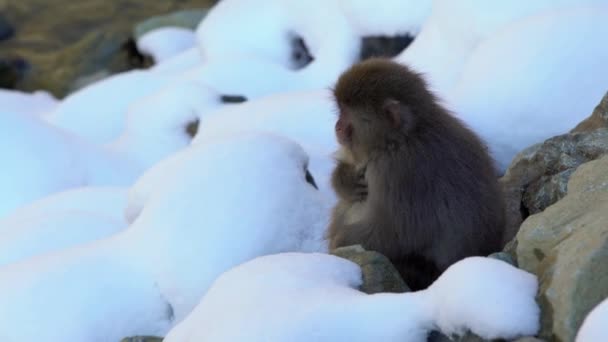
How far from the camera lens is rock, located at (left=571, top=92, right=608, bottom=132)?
3223mm

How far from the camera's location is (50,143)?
5270 mm

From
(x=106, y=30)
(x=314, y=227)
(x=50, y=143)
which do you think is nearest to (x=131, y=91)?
(x=50, y=143)

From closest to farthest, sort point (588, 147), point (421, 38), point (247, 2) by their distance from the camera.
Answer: point (588, 147), point (421, 38), point (247, 2)

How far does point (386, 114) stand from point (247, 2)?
414 centimetres

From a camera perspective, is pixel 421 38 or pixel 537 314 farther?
pixel 421 38

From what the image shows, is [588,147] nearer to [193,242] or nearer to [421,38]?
[193,242]

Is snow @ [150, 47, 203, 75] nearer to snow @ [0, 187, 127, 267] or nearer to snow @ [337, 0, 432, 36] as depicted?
snow @ [337, 0, 432, 36]

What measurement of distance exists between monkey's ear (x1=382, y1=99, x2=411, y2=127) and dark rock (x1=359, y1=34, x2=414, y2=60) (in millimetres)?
2859

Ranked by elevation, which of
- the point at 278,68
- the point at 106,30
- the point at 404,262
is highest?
the point at 404,262

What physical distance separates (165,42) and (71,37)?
76.0 inches

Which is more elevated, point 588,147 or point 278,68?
point 588,147

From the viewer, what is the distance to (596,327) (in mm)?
1585

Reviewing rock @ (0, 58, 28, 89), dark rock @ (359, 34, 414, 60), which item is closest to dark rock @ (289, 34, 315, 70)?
dark rock @ (359, 34, 414, 60)

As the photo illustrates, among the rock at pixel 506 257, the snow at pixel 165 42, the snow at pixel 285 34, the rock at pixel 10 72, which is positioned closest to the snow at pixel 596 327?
the rock at pixel 506 257
